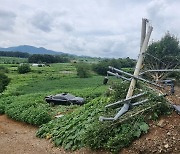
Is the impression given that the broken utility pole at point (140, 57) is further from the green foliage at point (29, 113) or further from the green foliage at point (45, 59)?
the green foliage at point (45, 59)

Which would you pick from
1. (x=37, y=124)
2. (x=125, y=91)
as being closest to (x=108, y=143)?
(x=125, y=91)

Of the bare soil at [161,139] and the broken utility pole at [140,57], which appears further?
the broken utility pole at [140,57]

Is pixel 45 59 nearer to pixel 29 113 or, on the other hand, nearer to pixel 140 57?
pixel 29 113

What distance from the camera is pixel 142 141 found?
7.70 metres

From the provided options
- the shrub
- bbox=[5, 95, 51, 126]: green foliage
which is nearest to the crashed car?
bbox=[5, 95, 51, 126]: green foliage

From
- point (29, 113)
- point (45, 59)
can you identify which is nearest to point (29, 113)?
point (29, 113)

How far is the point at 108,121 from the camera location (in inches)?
340

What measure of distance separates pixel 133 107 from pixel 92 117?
74.8 inches

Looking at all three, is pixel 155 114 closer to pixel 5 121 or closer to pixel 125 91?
pixel 125 91

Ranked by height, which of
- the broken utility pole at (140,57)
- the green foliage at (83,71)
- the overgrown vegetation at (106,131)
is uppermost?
the broken utility pole at (140,57)

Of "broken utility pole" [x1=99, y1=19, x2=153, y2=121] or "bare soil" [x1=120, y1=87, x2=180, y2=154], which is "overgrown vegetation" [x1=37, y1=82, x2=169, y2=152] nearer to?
"bare soil" [x1=120, y1=87, x2=180, y2=154]

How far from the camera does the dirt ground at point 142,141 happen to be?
24.2ft

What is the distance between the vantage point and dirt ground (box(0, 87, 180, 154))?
24.2 feet

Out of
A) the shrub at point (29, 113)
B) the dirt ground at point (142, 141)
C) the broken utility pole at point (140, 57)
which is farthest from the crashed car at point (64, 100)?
the broken utility pole at point (140, 57)
